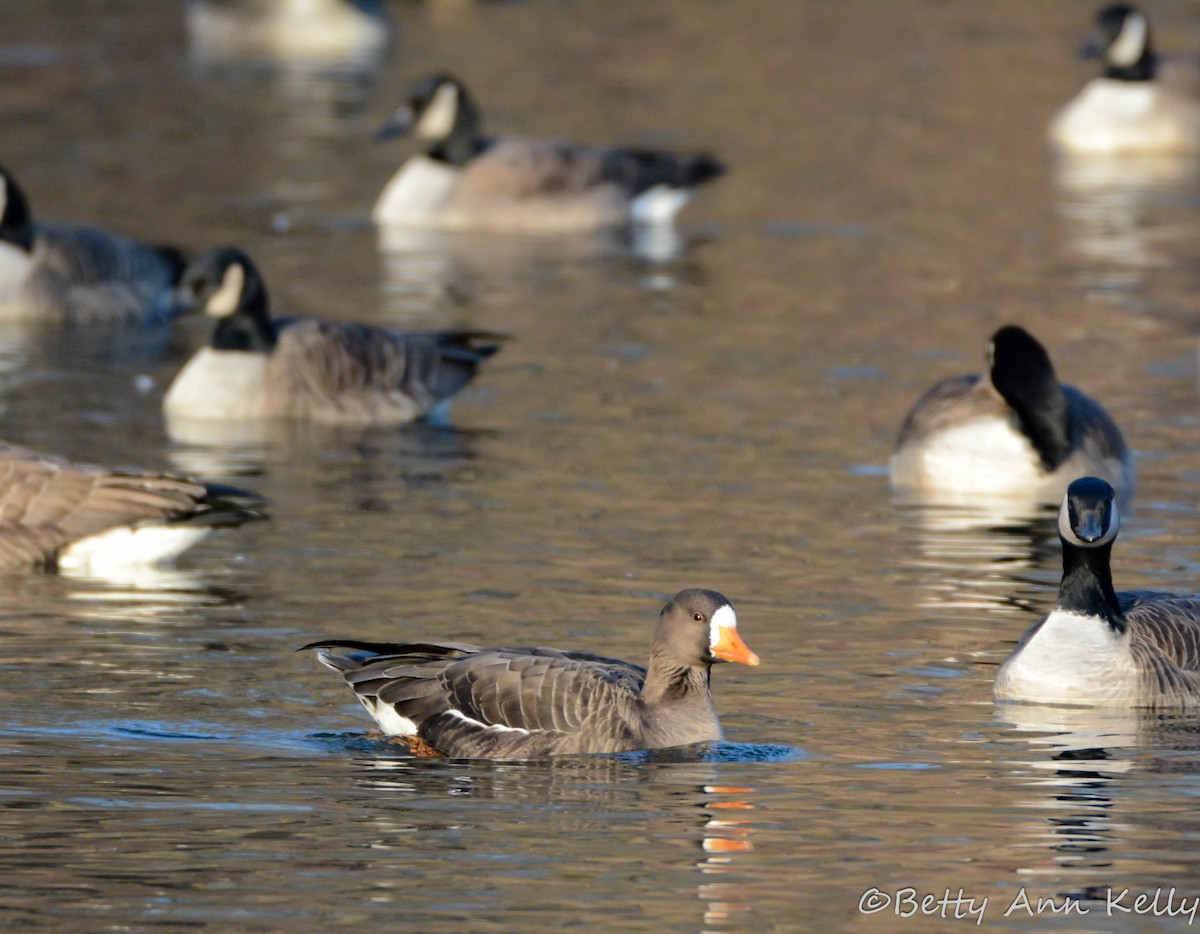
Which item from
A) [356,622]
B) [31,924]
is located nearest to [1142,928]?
[31,924]

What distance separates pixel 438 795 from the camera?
354 inches

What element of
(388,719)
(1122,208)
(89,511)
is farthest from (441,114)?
(388,719)

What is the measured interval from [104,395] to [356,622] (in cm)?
681

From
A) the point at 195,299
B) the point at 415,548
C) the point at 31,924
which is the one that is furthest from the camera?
the point at 195,299

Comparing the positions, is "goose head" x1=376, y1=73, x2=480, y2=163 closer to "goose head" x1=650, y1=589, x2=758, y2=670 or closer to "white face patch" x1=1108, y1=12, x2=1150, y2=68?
"white face patch" x1=1108, y1=12, x2=1150, y2=68

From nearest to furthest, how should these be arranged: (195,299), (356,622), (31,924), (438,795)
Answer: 1. (31,924)
2. (438,795)
3. (356,622)
4. (195,299)

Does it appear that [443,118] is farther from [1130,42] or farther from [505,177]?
[1130,42]

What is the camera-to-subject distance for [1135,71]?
32.0 m

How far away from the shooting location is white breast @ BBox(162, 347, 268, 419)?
17.1 metres

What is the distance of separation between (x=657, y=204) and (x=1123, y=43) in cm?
847

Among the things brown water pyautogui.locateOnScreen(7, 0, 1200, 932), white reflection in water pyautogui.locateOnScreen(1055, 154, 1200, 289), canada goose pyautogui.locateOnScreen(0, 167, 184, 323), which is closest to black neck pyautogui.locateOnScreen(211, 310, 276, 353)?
brown water pyautogui.locateOnScreen(7, 0, 1200, 932)

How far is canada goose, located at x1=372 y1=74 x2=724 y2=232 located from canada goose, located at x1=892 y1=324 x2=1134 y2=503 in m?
11.4

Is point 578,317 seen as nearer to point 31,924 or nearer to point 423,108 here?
point 423,108

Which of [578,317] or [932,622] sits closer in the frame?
[932,622]
